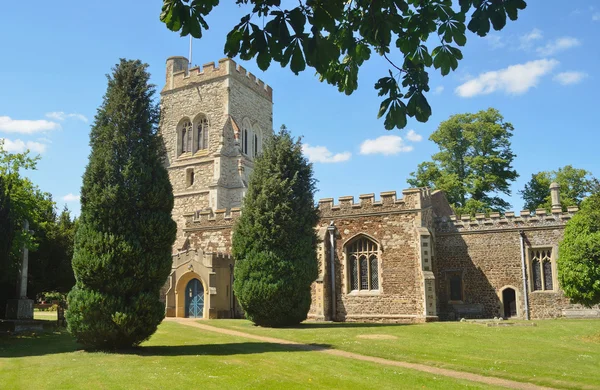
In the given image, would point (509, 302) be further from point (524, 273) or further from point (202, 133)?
point (202, 133)

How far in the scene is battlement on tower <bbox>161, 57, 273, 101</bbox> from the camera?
1572 inches

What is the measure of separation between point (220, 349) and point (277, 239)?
6.93 meters

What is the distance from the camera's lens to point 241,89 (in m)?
41.4

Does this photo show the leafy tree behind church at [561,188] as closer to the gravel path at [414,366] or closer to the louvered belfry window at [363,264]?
the louvered belfry window at [363,264]

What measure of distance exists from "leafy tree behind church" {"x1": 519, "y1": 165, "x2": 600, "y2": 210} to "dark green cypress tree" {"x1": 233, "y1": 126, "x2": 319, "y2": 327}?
20400 millimetres

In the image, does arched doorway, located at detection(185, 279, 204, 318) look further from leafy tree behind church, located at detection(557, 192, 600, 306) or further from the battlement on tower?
the battlement on tower

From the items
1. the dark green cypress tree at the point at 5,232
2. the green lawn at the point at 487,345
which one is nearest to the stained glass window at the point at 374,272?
the green lawn at the point at 487,345

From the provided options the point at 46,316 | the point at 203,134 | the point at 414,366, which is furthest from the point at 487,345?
the point at 203,134

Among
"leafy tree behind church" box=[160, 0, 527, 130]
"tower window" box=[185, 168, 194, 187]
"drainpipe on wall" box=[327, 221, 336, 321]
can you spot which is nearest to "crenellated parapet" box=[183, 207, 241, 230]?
"drainpipe on wall" box=[327, 221, 336, 321]

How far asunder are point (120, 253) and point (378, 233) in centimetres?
1327

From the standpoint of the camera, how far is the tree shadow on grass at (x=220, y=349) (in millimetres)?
13008

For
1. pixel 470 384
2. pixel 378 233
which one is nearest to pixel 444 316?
pixel 378 233

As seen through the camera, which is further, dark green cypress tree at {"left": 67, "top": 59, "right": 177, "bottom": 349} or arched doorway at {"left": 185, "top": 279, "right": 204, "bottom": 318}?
arched doorway at {"left": 185, "top": 279, "right": 204, "bottom": 318}

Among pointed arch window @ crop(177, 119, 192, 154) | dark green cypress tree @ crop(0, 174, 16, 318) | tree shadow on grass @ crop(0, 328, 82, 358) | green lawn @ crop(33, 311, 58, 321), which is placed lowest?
green lawn @ crop(33, 311, 58, 321)
